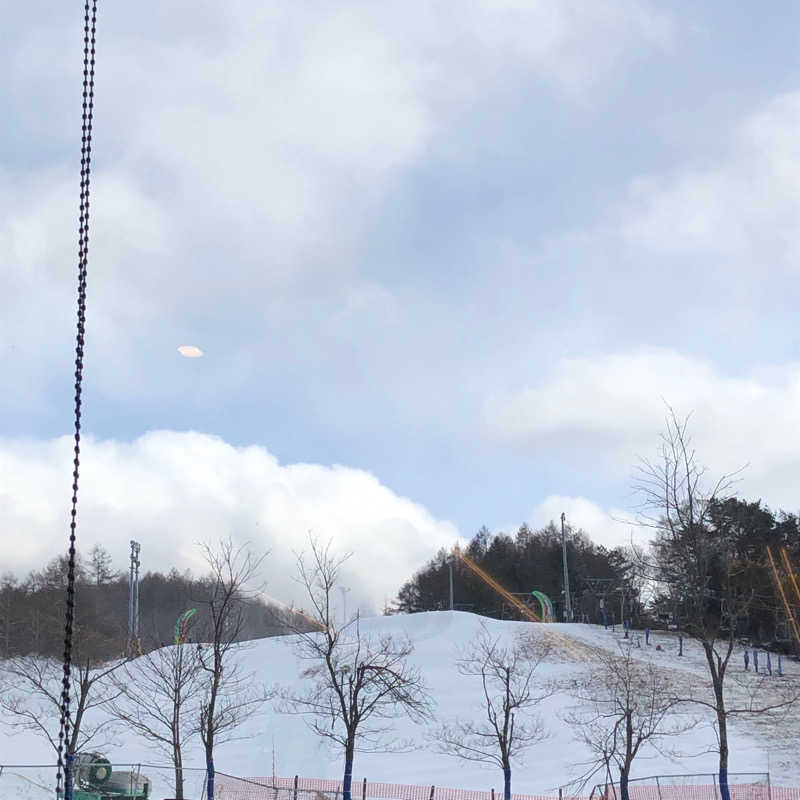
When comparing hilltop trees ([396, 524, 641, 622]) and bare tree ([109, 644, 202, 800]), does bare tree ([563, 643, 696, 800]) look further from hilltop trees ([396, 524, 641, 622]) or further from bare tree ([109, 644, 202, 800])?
hilltop trees ([396, 524, 641, 622])

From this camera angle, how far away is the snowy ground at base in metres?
32.4

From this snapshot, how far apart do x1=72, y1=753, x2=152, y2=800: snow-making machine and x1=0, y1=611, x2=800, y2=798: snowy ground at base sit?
84.8 inches

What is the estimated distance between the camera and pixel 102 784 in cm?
2644

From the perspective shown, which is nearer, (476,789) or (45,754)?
(476,789)

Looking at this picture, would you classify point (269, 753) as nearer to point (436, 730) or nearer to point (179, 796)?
point (436, 730)

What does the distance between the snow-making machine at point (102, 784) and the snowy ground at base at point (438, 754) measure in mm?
2155

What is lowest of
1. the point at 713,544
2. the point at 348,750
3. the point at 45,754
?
the point at 45,754

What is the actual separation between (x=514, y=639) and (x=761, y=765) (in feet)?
83.9

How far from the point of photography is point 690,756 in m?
32.8

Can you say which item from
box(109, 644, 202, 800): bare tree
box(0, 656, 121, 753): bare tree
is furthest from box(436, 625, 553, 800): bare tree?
box(0, 656, 121, 753): bare tree

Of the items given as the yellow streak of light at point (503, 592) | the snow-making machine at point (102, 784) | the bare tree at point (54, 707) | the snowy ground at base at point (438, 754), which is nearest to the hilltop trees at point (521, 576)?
the yellow streak of light at point (503, 592)

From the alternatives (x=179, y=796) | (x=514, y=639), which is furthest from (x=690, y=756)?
(x=514, y=639)

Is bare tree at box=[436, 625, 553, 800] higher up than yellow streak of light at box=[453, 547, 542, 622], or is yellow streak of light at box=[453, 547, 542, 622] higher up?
yellow streak of light at box=[453, 547, 542, 622]

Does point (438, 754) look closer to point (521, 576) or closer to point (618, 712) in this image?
point (618, 712)
